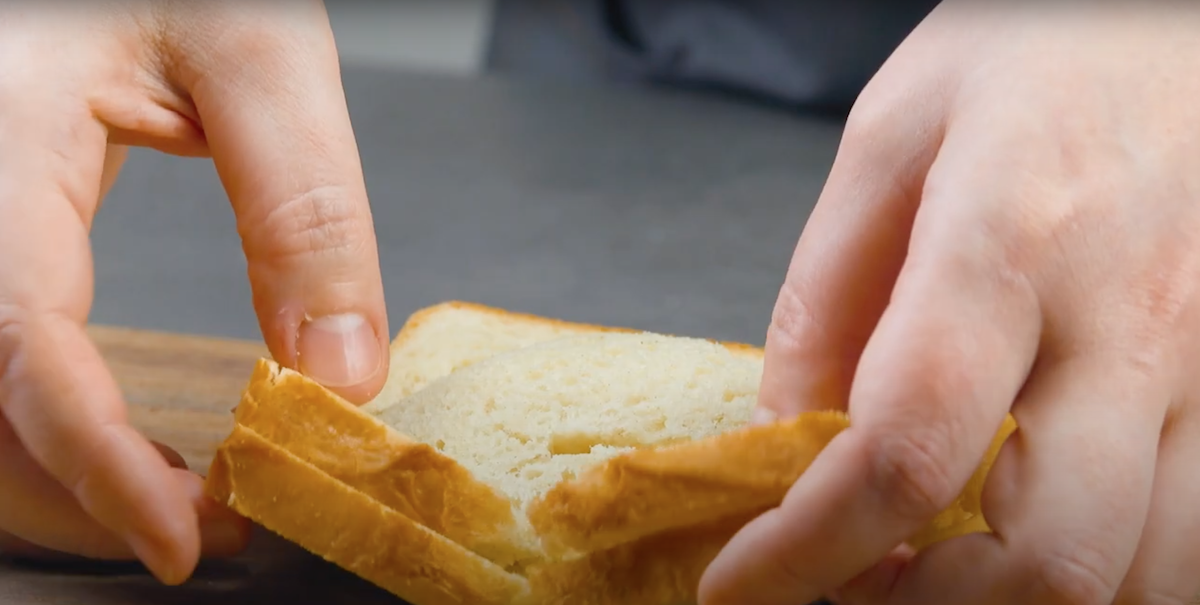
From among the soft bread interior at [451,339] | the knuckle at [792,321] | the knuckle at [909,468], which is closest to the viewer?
the knuckle at [909,468]

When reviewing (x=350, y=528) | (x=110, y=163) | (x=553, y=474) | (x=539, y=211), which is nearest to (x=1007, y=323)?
(x=553, y=474)

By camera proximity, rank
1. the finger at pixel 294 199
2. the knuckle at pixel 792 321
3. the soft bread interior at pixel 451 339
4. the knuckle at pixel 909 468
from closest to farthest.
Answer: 1. the knuckle at pixel 909 468
2. the knuckle at pixel 792 321
3. the finger at pixel 294 199
4. the soft bread interior at pixel 451 339

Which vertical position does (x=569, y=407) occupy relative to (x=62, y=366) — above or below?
below

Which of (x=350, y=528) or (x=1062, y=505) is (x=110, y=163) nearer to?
(x=350, y=528)

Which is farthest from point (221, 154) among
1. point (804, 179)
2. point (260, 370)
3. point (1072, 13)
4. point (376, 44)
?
point (376, 44)

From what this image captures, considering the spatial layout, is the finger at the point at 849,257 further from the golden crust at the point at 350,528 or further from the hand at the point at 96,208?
the hand at the point at 96,208

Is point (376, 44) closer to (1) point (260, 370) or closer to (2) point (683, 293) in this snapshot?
(2) point (683, 293)

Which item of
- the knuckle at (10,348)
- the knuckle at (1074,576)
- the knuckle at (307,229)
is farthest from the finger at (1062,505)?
the knuckle at (10,348)
